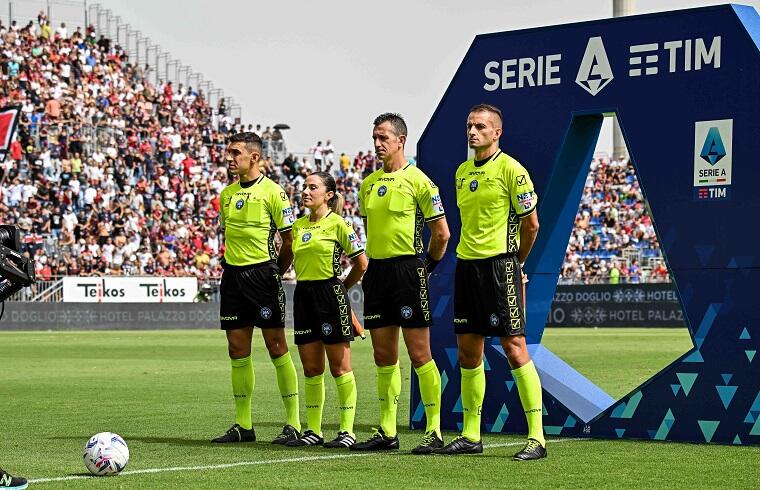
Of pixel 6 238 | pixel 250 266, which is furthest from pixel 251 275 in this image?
pixel 6 238

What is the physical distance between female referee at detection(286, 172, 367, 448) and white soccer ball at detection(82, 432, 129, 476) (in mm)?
2194

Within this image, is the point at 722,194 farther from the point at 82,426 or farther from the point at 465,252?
the point at 82,426

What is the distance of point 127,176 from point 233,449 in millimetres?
32643

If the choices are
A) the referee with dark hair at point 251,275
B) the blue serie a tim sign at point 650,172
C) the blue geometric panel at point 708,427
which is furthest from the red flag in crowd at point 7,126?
the blue geometric panel at point 708,427

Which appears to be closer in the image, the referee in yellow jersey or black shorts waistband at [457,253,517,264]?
black shorts waistband at [457,253,517,264]

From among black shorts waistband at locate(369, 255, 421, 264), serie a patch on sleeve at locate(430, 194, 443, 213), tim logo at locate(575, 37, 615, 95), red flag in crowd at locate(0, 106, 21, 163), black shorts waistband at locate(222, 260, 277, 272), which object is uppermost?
red flag in crowd at locate(0, 106, 21, 163)

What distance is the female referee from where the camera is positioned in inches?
419

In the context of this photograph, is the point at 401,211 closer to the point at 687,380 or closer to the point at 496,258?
the point at 496,258

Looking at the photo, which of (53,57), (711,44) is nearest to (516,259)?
(711,44)

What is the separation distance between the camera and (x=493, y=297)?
9.72 m

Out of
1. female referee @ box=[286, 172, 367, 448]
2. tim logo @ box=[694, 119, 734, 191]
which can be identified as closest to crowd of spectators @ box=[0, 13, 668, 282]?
female referee @ box=[286, 172, 367, 448]

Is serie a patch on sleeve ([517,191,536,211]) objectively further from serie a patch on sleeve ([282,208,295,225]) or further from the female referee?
serie a patch on sleeve ([282,208,295,225])

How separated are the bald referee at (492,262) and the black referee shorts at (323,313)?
1.13 m

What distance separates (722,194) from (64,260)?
98.1 feet
